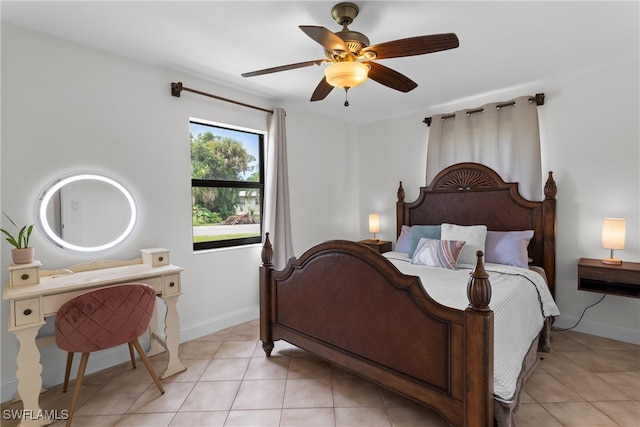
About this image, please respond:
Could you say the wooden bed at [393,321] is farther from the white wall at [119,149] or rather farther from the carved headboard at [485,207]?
the white wall at [119,149]

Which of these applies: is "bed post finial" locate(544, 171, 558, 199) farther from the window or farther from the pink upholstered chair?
the pink upholstered chair

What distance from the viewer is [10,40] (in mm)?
2029

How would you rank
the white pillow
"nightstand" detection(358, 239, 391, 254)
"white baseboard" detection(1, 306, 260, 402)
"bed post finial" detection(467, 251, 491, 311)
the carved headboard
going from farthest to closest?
"nightstand" detection(358, 239, 391, 254) → the carved headboard → the white pillow → "white baseboard" detection(1, 306, 260, 402) → "bed post finial" detection(467, 251, 491, 311)

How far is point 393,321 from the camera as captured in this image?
175 cm

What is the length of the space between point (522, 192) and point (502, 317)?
189cm

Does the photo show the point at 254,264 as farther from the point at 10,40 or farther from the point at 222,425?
the point at 10,40

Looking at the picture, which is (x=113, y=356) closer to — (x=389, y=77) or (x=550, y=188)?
(x=389, y=77)

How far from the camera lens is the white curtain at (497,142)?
10.1 feet

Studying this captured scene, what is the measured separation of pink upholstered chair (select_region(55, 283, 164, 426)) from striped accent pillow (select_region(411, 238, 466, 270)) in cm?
220

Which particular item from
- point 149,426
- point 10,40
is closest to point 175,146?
point 10,40

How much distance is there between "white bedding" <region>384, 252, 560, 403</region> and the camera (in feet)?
5.08

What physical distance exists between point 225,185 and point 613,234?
3.52 meters

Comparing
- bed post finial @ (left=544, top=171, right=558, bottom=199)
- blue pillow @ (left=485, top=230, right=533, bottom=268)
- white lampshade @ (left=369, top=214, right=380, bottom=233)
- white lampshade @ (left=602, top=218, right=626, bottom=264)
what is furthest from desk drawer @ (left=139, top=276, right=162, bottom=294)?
white lampshade @ (left=602, top=218, right=626, bottom=264)

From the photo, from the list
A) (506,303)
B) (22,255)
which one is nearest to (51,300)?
(22,255)
